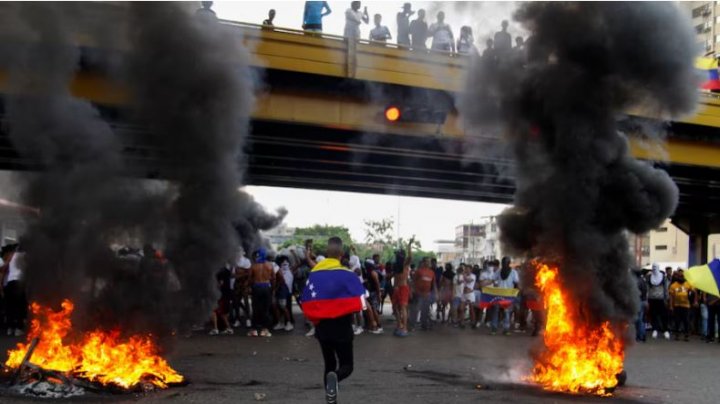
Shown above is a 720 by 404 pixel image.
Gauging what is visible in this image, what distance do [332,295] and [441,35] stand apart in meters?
6.67

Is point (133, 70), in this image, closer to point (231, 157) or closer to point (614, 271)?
point (231, 157)

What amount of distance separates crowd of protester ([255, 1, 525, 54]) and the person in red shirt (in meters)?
4.62

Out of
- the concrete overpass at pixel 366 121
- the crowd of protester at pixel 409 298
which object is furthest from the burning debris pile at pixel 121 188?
the crowd of protester at pixel 409 298

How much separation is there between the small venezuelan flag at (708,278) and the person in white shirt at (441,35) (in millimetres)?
5401

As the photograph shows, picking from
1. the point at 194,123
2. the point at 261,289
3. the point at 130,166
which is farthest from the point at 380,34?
the point at 130,166

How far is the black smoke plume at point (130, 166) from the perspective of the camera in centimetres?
707

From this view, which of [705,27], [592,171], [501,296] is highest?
[705,27]

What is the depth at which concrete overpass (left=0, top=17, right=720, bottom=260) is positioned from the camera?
1359 cm

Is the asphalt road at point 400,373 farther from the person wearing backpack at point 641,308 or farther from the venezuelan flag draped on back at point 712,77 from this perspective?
the venezuelan flag draped on back at point 712,77

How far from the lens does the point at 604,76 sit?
8172 millimetres

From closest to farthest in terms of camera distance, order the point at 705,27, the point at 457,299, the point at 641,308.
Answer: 1. the point at 641,308
2. the point at 457,299
3. the point at 705,27

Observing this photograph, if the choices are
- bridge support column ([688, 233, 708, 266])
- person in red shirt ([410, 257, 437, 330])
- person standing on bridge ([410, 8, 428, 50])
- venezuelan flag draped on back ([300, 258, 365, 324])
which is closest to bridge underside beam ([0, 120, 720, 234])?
person standing on bridge ([410, 8, 428, 50])

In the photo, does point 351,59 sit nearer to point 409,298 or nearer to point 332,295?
point 409,298

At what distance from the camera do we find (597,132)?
8.07 m
